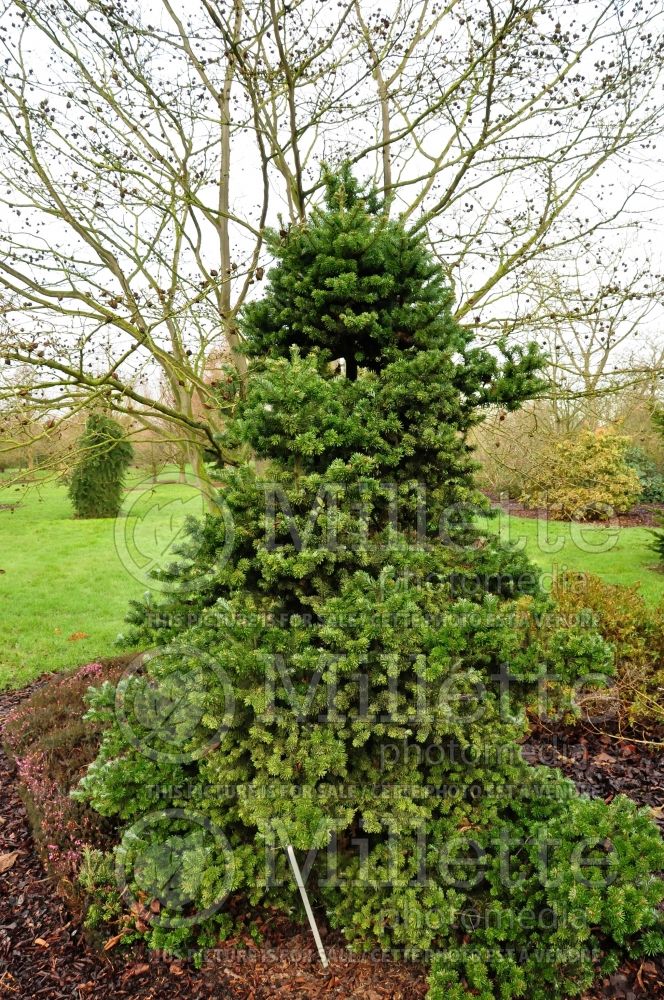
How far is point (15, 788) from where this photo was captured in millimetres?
4355

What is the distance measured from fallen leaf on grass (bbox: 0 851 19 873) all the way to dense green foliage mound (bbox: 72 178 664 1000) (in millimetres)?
1256

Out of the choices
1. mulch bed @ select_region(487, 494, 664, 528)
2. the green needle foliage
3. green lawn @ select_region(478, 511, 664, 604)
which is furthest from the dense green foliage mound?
the green needle foliage

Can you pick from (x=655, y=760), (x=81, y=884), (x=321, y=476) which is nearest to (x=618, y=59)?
(x=321, y=476)

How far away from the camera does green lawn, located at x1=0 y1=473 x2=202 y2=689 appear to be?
7.12 metres

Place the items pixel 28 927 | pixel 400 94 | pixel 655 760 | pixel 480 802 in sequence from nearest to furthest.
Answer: pixel 480 802
pixel 28 927
pixel 655 760
pixel 400 94

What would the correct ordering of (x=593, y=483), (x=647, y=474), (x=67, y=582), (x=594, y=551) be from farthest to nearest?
1. (x=647, y=474)
2. (x=593, y=483)
3. (x=594, y=551)
4. (x=67, y=582)

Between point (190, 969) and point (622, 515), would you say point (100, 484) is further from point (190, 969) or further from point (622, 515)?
point (190, 969)

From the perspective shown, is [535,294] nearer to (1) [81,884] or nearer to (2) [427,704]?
(2) [427,704]

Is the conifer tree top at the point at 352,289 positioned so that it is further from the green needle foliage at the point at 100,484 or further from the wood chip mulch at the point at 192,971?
Answer: the green needle foliage at the point at 100,484

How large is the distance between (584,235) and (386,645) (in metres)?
5.92

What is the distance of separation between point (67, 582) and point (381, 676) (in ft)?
30.4

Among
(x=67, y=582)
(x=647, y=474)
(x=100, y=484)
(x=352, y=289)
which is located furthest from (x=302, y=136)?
(x=647, y=474)

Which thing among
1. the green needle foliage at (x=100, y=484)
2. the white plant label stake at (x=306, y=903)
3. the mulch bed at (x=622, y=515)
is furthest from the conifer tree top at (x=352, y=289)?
the green needle foliage at (x=100, y=484)

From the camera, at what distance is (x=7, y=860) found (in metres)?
3.59
